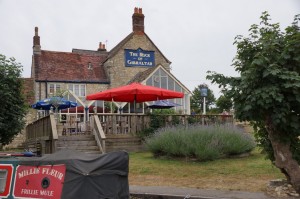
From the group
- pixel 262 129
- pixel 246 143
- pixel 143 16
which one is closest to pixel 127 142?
pixel 246 143

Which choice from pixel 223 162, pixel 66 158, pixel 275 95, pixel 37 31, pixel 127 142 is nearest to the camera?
pixel 66 158

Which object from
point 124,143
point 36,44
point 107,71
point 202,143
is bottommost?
point 124,143

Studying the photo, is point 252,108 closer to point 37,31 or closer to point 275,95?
point 275,95

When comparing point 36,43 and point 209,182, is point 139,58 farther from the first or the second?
point 209,182

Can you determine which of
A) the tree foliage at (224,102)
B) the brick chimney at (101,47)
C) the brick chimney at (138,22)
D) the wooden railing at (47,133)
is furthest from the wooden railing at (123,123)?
the brick chimney at (101,47)

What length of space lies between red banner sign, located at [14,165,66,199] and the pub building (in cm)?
2501

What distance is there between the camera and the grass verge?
9.77 m

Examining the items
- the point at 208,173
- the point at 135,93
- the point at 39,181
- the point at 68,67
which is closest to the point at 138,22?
the point at 68,67

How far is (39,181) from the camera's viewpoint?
636 cm

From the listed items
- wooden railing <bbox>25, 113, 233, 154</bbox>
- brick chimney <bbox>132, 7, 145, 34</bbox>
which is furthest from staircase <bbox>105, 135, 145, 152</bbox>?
brick chimney <bbox>132, 7, 145, 34</bbox>

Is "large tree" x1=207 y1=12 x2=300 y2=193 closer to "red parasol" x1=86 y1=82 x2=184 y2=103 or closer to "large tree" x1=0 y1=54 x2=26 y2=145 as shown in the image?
"red parasol" x1=86 y1=82 x2=184 y2=103

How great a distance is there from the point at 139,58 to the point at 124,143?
68.7ft

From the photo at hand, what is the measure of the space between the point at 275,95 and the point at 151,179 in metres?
5.13

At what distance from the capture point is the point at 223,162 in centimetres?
1283
